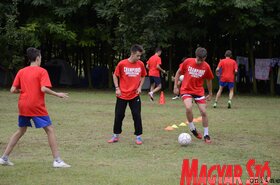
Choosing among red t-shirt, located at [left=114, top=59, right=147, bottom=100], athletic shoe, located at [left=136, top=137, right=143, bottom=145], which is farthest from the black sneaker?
red t-shirt, located at [left=114, top=59, right=147, bottom=100]

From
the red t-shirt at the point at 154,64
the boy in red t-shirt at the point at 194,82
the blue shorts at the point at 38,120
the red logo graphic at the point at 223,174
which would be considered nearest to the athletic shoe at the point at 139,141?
the boy in red t-shirt at the point at 194,82

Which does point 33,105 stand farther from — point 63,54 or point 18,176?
point 63,54

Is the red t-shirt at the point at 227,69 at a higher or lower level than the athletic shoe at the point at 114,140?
higher

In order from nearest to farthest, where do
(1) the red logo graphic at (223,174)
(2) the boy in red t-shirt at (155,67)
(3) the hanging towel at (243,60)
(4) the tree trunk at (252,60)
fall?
(1) the red logo graphic at (223,174) → (2) the boy in red t-shirt at (155,67) → (4) the tree trunk at (252,60) → (3) the hanging towel at (243,60)

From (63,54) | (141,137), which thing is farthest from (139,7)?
(141,137)

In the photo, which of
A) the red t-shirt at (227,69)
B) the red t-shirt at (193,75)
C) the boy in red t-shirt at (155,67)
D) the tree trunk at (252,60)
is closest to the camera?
the red t-shirt at (193,75)

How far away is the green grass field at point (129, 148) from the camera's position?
25.0 ft

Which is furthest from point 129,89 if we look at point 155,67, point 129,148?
point 155,67

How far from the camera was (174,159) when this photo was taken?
899cm

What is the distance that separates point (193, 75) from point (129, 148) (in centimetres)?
206

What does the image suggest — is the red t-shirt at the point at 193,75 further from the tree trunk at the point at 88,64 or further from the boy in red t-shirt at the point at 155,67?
the tree trunk at the point at 88,64

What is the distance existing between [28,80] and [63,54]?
944 inches

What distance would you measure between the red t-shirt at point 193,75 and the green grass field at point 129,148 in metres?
1.03

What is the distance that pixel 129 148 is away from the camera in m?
10.1
